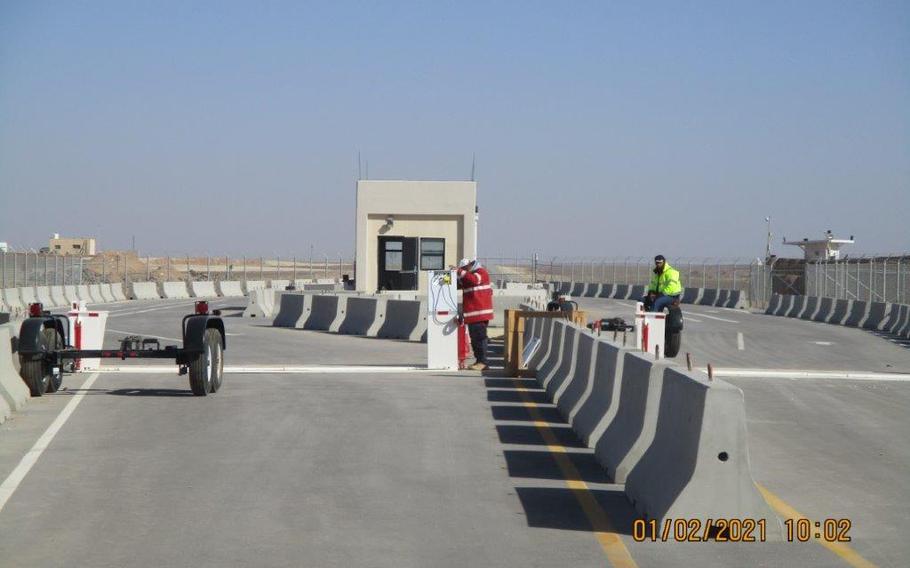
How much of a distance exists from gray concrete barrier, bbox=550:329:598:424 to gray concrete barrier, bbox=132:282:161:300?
173 ft

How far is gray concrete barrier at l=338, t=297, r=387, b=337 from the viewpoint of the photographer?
1287 inches

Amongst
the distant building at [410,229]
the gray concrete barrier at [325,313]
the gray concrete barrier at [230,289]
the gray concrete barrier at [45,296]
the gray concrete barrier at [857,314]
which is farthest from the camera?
the gray concrete barrier at [230,289]

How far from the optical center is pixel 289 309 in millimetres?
38000

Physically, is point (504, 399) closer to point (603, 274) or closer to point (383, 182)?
point (383, 182)

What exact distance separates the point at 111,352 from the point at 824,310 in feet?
125

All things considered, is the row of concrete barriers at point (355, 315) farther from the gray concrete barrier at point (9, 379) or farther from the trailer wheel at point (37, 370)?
the gray concrete barrier at point (9, 379)

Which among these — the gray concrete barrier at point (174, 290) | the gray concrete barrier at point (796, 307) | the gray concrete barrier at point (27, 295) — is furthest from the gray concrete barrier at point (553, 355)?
the gray concrete barrier at point (174, 290)

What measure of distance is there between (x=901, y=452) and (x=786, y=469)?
1874 mm

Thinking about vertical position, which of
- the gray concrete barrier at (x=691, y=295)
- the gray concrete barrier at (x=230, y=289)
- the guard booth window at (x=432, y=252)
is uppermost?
the guard booth window at (x=432, y=252)

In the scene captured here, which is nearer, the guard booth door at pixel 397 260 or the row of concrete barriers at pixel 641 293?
the guard booth door at pixel 397 260

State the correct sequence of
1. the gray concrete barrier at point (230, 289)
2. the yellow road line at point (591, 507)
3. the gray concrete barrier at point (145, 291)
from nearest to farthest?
the yellow road line at point (591, 507) < the gray concrete barrier at point (145, 291) < the gray concrete barrier at point (230, 289)

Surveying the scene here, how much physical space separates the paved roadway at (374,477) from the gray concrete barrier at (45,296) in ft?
112

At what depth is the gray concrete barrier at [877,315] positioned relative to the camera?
138ft

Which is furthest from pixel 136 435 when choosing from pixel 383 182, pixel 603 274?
pixel 603 274
